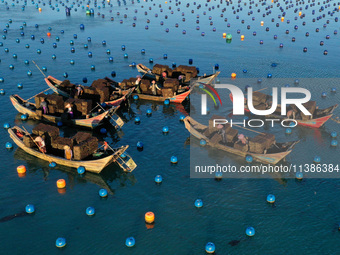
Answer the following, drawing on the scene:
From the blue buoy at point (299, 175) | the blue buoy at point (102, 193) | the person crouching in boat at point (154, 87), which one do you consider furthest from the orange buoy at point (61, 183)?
the person crouching in boat at point (154, 87)

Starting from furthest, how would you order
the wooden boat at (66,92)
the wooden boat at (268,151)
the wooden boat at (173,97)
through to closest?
1. the wooden boat at (173,97)
2. the wooden boat at (66,92)
3. the wooden boat at (268,151)

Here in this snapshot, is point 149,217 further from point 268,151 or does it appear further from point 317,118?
point 317,118

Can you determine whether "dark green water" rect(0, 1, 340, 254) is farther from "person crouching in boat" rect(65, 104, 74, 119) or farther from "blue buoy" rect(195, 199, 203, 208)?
"person crouching in boat" rect(65, 104, 74, 119)

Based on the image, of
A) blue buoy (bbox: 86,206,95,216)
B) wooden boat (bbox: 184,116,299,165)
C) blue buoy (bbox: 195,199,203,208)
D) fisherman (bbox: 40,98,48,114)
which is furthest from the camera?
fisherman (bbox: 40,98,48,114)

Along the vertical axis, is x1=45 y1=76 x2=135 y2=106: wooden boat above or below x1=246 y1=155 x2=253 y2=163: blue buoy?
above

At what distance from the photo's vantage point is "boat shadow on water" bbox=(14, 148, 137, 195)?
106 feet

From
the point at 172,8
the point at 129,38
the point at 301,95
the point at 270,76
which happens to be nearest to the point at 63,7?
the point at 172,8

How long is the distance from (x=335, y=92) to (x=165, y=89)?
25728mm

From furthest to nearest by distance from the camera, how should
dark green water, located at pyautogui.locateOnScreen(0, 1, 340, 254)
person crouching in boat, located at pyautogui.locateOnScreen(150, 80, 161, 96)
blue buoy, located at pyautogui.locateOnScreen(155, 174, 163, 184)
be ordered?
person crouching in boat, located at pyautogui.locateOnScreen(150, 80, 161, 96), blue buoy, located at pyautogui.locateOnScreen(155, 174, 163, 184), dark green water, located at pyautogui.locateOnScreen(0, 1, 340, 254)

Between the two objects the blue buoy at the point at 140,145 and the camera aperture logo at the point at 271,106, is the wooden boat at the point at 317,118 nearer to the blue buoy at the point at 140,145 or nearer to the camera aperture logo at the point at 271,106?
the camera aperture logo at the point at 271,106

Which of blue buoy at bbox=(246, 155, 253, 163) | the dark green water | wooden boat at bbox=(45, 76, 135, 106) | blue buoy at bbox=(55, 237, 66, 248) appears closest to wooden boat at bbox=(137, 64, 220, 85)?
the dark green water

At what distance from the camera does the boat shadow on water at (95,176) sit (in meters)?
32.3

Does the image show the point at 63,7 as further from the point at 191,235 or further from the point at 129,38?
the point at 191,235

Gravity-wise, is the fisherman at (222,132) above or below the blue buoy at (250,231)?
above
